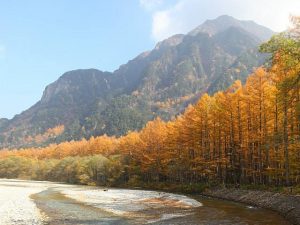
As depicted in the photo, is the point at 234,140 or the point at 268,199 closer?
the point at 268,199

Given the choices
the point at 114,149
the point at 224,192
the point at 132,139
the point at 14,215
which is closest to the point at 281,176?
the point at 224,192

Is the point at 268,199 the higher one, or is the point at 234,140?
the point at 234,140

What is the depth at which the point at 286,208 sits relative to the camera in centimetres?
3266

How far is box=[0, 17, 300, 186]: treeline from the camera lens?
3326 centimetres

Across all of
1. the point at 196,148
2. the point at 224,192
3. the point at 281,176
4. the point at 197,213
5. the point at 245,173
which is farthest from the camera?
the point at 196,148

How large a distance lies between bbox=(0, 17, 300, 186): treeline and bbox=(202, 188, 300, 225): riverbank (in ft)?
10.1

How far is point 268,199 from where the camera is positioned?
129 ft

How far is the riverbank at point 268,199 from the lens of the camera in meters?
30.4

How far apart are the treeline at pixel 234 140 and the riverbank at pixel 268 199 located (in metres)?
3.09

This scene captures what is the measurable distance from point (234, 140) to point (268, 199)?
20583mm

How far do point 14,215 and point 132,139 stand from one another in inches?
2955

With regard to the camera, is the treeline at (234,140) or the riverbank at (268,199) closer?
the riverbank at (268,199)

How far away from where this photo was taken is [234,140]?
59.2 m

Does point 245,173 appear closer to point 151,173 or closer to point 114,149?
point 151,173
